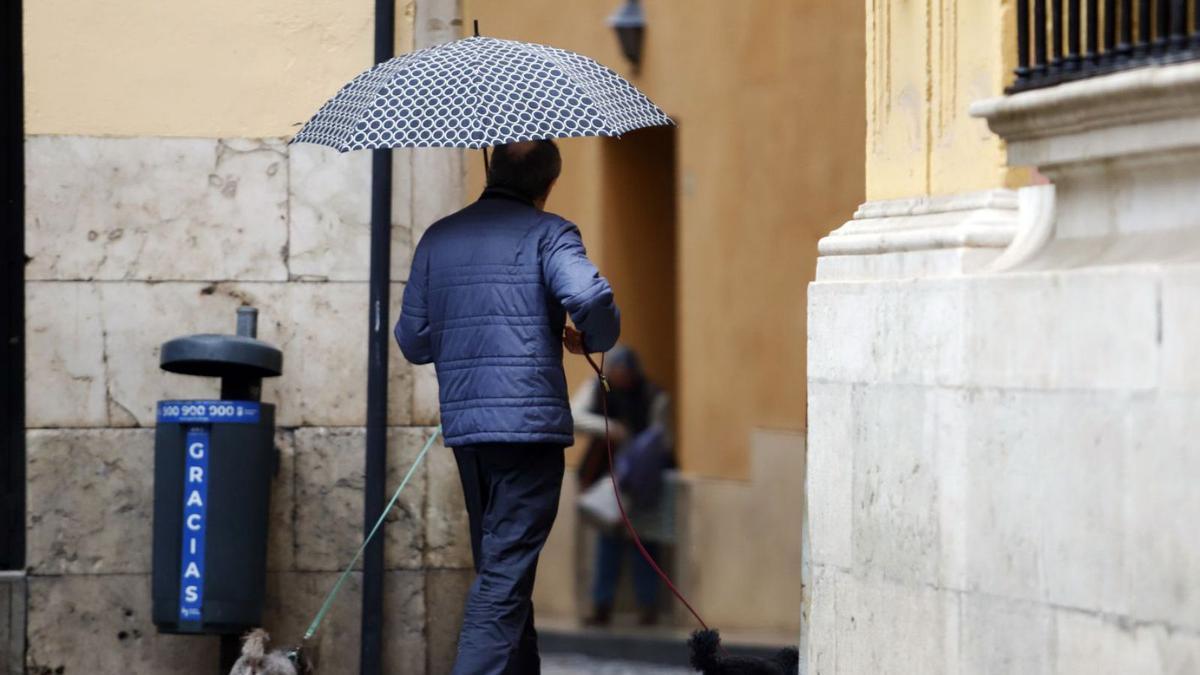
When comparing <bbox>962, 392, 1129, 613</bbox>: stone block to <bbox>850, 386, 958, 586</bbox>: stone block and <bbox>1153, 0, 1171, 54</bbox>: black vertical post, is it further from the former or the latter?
<bbox>1153, 0, 1171, 54</bbox>: black vertical post

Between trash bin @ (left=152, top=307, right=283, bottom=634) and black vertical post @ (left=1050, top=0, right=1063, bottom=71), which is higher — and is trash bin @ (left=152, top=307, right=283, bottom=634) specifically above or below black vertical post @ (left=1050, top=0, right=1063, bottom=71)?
below

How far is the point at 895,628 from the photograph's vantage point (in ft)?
18.3

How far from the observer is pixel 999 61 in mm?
5484

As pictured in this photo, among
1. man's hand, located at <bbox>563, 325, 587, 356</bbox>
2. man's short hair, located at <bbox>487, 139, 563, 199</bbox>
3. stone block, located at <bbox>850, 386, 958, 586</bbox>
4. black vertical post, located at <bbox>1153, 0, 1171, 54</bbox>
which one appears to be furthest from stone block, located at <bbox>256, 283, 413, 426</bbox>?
black vertical post, located at <bbox>1153, 0, 1171, 54</bbox>

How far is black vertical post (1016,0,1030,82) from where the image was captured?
5.25 metres

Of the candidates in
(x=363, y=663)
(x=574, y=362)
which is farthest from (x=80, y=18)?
(x=574, y=362)

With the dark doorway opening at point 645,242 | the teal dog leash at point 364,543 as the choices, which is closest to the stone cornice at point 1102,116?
the teal dog leash at point 364,543

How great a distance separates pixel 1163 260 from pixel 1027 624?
1.01m

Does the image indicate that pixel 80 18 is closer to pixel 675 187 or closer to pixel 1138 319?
pixel 1138 319

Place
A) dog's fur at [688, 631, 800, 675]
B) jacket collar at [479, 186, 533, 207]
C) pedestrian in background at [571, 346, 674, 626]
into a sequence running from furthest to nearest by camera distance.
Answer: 1. pedestrian in background at [571, 346, 674, 626]
2. jacket collar at [479, 186, 533, 207]
3. dog's fur at [688, 631, 800, 675]

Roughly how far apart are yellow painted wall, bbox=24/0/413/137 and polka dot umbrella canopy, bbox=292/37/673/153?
89cm

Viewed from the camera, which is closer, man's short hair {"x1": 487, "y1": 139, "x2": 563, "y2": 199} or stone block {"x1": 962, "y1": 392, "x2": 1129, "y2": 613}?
stone block {"x1": 962, "y1": 392, "x2": 1129, "y2": 613}

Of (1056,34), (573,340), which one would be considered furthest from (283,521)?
(1056,34)

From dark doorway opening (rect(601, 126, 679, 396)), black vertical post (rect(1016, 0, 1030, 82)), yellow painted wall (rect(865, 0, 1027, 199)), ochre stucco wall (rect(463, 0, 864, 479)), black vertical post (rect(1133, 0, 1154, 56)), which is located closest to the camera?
black vertical post (rect(1133, 0, 1154, 56))
